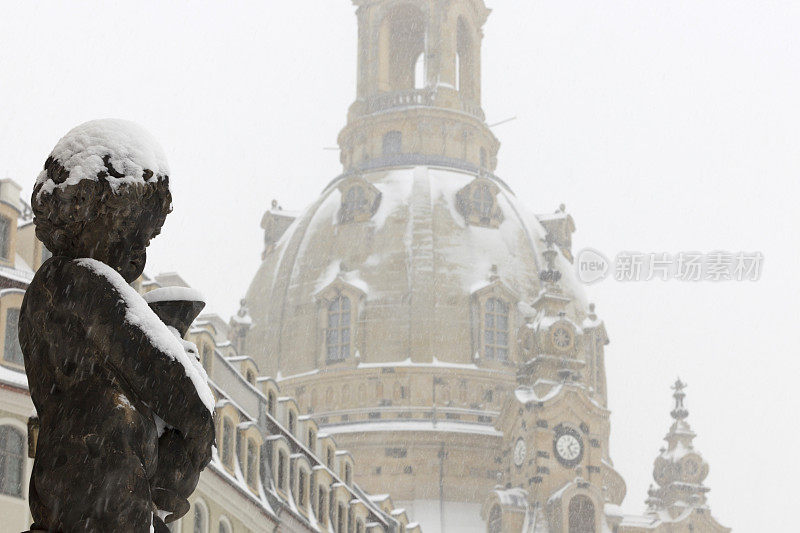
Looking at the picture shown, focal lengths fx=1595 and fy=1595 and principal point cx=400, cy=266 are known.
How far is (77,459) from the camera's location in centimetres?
485

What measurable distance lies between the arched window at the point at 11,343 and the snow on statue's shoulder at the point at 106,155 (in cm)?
2306

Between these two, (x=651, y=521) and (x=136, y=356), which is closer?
(x=136, y=356)

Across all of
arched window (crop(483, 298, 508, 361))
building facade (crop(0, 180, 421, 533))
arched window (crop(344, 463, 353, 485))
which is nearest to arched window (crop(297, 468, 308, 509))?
building facade (crop(0, 180, 421, 533))

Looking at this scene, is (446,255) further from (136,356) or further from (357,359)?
→ (136,356)

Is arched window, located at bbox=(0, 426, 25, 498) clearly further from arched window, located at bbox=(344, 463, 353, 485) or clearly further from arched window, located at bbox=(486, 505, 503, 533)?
arched window, located at bbox=(486, 505, 503, 533)

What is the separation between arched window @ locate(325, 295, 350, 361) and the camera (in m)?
79.4

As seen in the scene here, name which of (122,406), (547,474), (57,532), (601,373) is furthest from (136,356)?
(601,373)

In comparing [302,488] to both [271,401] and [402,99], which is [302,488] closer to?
[271,401]

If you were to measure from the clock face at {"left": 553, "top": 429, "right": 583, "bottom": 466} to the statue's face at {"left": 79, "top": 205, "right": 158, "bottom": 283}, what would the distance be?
69.3m

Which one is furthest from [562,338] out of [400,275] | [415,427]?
[400,275]

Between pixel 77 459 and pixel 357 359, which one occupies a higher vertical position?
pixel 357 359

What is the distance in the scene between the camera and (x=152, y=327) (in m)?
5.02

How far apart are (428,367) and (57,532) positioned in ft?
239

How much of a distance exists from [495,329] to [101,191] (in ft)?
248
